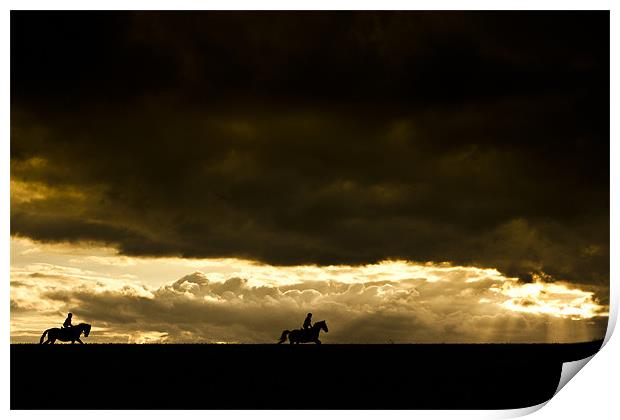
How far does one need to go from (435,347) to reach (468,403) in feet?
33.2

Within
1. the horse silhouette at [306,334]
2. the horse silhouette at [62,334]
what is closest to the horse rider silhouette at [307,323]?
the horse silhouette at [306,334]

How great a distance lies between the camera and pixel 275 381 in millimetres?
16375

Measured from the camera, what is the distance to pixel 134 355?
795 inches

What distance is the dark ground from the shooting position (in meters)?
14.6

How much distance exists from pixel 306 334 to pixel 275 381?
10.9ft

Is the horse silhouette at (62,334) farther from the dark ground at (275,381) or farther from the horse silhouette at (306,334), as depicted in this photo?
the horse silhouette at (306,334)

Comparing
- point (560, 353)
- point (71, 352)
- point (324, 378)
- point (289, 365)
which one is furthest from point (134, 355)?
point (560, 353)

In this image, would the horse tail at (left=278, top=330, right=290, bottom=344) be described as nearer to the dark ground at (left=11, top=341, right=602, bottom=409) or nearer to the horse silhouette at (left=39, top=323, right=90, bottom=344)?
the dark ground at (left=11, top=341, right=602, bottom=409)

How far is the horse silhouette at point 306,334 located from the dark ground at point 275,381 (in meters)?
0.17

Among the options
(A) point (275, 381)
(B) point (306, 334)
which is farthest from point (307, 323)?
(A) point (275, 381)

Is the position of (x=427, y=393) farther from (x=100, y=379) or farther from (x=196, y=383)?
(x=100, y=379)

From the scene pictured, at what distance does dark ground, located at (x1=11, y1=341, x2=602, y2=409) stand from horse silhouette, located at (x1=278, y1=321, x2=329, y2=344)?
0.17 meters
